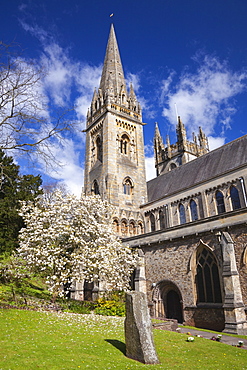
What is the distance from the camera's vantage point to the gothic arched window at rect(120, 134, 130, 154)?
108 ft

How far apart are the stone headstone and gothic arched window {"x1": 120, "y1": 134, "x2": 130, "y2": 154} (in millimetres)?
25848

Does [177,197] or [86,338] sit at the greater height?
[177,197]

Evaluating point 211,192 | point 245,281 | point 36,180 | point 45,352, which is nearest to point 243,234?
point 245,281

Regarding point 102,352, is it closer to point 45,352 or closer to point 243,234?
point 45,352

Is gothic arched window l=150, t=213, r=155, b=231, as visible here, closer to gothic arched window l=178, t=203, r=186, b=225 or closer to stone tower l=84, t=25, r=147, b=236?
stone tower l=84, t=25, r=147, b=236

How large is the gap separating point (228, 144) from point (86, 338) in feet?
75.6

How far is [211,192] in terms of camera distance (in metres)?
24.4

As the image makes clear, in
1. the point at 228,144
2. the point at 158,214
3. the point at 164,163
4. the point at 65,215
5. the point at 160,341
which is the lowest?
the point at 160,341

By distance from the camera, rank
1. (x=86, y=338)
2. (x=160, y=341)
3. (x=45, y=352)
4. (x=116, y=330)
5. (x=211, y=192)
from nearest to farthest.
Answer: (x=45, y=352) → (x=86, y=338) → (x=160, y=341) → (x=116, y=330) → (x=211, y=192)

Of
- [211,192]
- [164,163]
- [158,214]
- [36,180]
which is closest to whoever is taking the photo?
[211,192]

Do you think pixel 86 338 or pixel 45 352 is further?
pixel 86 338

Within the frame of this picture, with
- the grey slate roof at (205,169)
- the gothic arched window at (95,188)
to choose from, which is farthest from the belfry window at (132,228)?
the gothic arched window at (95,188)

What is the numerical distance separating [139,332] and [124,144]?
2764cm

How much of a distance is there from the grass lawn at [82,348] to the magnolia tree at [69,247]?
359 centimetres
